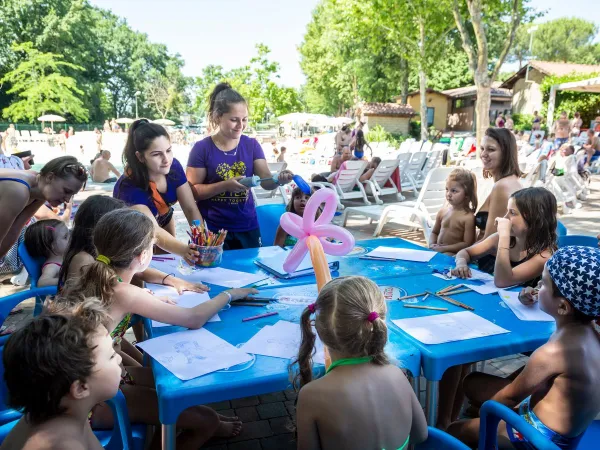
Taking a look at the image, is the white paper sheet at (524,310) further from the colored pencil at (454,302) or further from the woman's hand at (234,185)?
the woman's hand at (234,185)

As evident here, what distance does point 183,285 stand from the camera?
2320 millimetres

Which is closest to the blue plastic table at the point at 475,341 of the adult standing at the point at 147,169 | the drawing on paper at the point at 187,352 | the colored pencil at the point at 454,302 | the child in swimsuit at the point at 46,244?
the colored pencil at the point at 454,302

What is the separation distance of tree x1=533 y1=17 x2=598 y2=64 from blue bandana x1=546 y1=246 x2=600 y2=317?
7801cm

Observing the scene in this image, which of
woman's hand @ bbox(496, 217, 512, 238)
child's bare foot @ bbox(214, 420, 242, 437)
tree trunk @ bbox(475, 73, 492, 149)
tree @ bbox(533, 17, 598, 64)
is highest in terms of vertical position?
tree @ bbox(533, 17, 598, 64)

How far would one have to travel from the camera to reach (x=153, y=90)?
2282 inches

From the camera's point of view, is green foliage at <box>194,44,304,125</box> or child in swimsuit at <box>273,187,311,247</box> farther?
green foliage at <box>194,44,304,125</box>

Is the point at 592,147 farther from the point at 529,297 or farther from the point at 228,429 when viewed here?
the point at 228,429

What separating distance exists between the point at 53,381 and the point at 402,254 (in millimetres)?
2204

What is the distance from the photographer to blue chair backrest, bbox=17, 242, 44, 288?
275cm

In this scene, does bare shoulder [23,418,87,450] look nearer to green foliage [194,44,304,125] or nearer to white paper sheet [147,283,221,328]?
white paper sheet [147,283,221,328]

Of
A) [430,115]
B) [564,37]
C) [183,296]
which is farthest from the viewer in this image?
[564,37]

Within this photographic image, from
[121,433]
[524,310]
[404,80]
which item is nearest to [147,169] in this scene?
[121,433]

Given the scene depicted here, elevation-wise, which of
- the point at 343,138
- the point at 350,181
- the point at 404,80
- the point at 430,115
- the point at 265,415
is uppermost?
the point at 404,80

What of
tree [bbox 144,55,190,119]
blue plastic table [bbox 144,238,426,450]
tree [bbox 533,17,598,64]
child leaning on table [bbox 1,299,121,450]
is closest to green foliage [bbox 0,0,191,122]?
tree [bbox 144,55,190,119]
